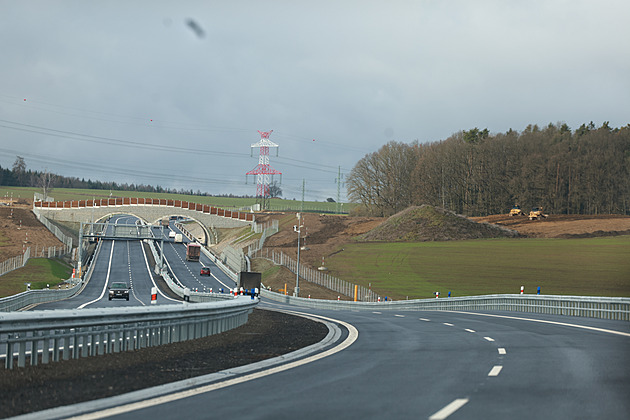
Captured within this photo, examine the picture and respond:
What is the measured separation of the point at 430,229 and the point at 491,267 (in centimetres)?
3143

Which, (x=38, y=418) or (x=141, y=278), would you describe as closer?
(x=38, y=418)

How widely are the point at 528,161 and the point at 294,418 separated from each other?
11853cm

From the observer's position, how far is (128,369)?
12.3 m

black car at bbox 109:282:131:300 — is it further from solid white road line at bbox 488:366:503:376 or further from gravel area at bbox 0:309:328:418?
solid white road line at bbox 488:366:503:376

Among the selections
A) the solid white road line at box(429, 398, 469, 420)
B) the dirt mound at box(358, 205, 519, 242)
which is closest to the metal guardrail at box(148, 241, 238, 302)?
the solid white road line at box(429, 398, 469, 420)

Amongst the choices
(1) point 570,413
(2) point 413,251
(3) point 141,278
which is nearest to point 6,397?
(1) point 570,413

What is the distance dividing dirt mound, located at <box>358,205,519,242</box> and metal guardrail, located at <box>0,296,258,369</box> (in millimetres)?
77148

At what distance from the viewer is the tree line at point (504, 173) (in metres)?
114

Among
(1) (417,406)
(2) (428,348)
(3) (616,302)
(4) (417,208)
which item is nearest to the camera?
(1) (417,406)

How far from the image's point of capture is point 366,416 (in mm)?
7941

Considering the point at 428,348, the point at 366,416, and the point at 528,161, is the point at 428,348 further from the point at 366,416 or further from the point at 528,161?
the point at 528,161

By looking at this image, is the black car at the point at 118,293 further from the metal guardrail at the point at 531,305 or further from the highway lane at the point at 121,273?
the metal guardrail at the point at 531,305

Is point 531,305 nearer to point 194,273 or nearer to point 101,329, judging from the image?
point 101,329

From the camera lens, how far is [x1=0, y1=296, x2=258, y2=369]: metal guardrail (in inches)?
480
